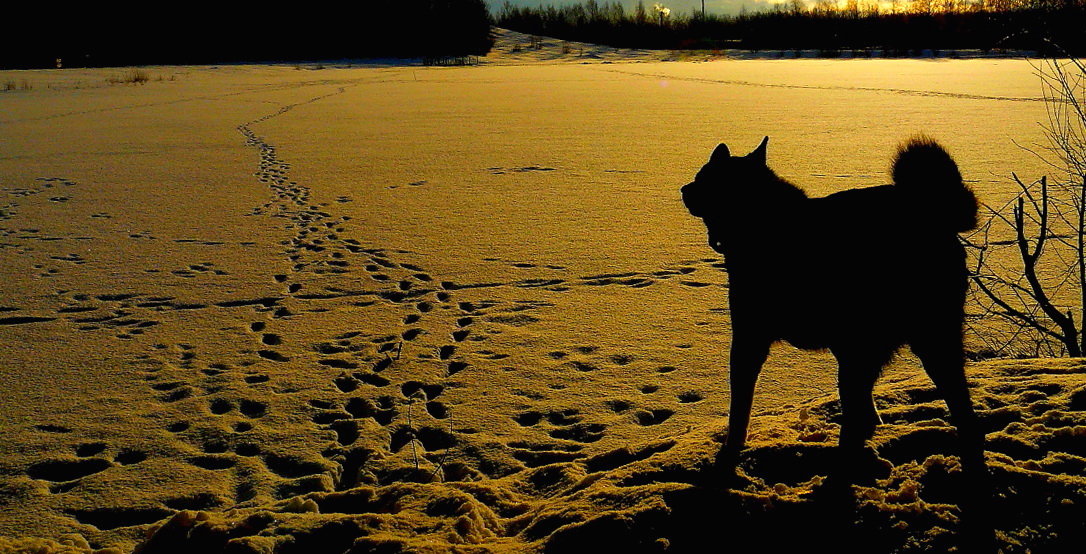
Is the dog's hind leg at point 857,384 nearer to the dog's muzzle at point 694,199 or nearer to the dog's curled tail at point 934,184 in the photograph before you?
the dog's curled tail at point 934,184

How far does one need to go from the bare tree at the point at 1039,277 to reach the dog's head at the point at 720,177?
0.96 m

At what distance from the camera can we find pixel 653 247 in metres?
5.20

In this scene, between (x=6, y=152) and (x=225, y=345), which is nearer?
(x=225, y=345)

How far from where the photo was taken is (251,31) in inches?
1918

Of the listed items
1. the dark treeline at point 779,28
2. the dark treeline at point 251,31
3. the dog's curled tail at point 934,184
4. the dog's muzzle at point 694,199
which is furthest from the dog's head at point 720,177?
the dark treeline at point 251,31

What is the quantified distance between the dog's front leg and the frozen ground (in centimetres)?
7

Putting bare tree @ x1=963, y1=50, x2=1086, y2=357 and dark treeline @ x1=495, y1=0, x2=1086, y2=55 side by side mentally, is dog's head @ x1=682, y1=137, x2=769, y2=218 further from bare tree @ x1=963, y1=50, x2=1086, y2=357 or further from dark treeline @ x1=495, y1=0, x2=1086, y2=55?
dark treeline @ x1=495, y1=0, x2=1086, y2=55

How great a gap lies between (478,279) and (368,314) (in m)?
0.81

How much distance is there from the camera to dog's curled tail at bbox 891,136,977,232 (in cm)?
193

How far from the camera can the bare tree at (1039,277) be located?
3195 mm

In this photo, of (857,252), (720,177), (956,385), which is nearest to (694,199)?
(720,177)

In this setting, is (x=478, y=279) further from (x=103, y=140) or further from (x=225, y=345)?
(x=103, y=140)

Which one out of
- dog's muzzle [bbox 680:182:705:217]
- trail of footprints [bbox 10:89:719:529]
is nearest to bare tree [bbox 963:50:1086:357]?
dog's muzzle [bbox 680:182:705:217]

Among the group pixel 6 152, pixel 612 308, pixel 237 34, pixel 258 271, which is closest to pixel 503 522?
pixel 612 308
